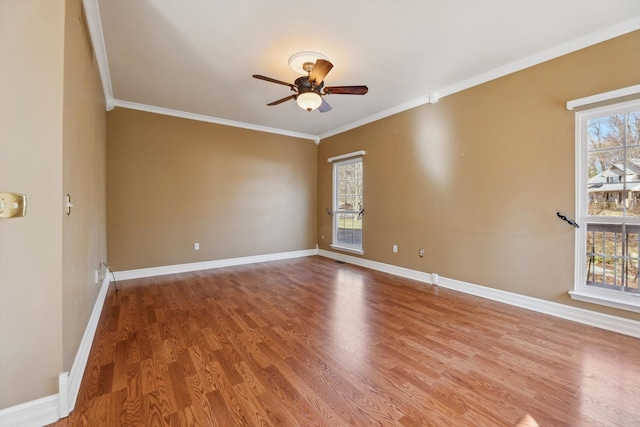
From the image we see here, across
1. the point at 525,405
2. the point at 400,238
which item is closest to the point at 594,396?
the point at 525,405

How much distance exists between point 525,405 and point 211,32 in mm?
3640

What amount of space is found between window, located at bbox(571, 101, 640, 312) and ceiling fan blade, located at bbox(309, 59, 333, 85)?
250 cm

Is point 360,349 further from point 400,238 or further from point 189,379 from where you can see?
point 400,238

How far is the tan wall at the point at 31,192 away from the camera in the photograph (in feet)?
4.22

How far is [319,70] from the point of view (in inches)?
101

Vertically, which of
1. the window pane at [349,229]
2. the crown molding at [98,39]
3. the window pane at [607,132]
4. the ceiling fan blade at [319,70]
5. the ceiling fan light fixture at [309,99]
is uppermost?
the crown molding at [98,39]

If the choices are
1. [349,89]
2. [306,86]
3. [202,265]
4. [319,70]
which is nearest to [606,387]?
[349,89]

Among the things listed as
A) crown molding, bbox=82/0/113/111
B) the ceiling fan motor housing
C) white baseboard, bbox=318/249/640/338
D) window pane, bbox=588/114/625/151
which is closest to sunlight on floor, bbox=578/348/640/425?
white baseboard, bbox=318/249/640/338

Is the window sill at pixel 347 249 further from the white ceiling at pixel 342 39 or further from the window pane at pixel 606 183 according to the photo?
the window pane at pixel 606 183

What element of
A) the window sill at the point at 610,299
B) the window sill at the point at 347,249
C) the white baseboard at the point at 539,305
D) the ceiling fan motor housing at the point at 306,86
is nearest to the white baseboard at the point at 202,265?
the window sill at the point at 347,249

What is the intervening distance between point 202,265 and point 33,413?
3440mm

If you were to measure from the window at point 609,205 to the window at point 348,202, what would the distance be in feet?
9.86

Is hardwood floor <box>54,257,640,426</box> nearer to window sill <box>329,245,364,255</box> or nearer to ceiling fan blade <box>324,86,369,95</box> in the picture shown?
window sill <box>329,245,364,255</box>

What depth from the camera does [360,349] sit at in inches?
84.0
